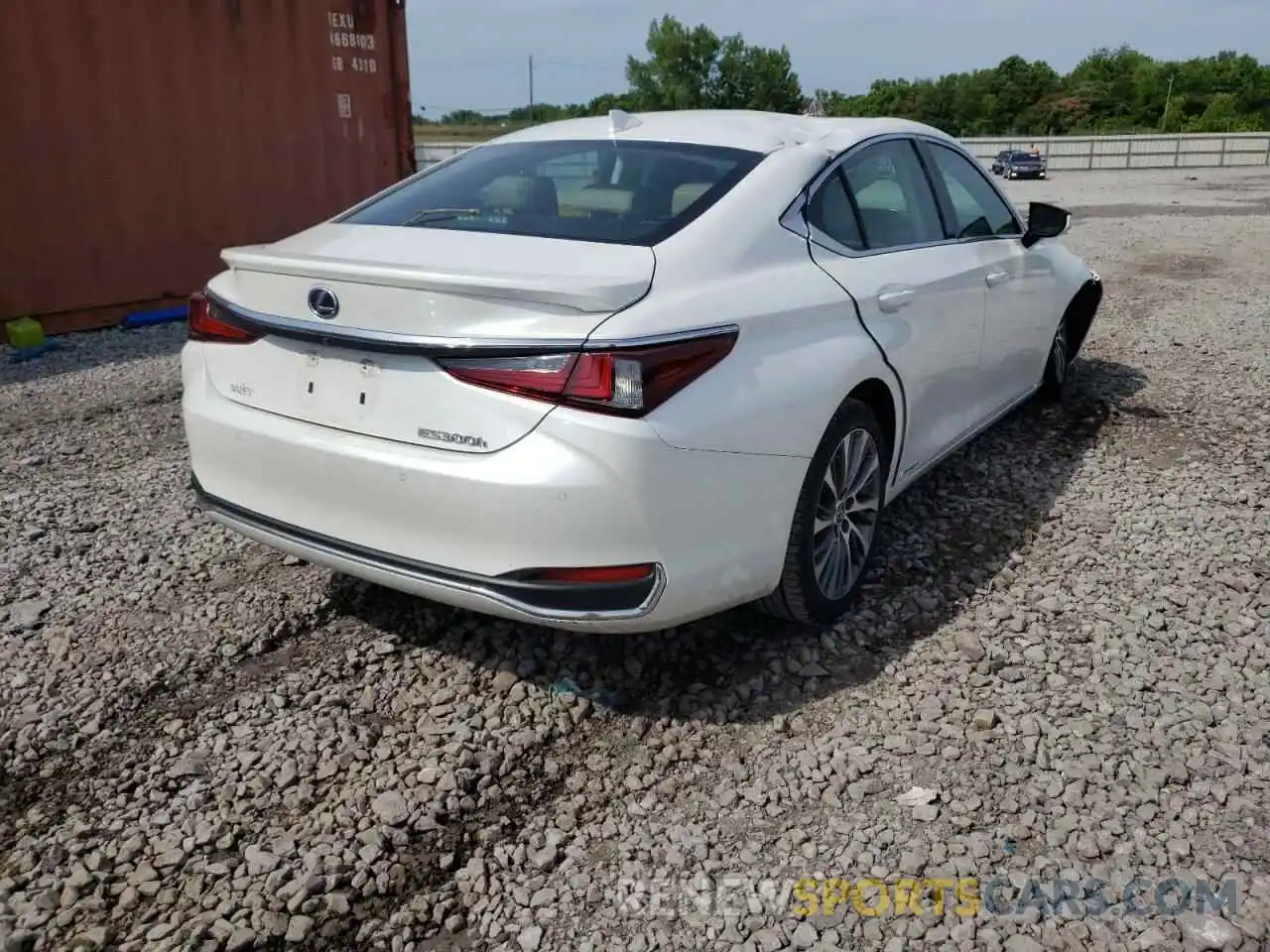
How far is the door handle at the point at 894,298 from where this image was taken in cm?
344

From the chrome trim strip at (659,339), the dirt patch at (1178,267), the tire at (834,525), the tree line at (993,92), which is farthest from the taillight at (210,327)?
the tree line at (993,92)

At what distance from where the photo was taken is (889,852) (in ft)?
8.18

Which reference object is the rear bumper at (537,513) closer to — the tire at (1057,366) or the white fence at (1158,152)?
the tire at (1057,366)

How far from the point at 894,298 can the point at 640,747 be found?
1655mm

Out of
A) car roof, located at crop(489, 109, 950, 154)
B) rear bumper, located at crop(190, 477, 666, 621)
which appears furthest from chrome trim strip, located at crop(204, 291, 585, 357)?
car roof, located at crop(489, 109, 950, 154)

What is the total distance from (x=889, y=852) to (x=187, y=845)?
64.2 inches

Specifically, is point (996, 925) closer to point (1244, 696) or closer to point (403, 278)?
point (1244, 696)

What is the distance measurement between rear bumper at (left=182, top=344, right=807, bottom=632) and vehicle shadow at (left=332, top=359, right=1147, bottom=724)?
38cm

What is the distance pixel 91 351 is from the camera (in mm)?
7844

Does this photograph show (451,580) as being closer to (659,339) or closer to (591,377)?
(591,377)

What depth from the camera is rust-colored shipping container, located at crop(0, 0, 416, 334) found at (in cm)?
795

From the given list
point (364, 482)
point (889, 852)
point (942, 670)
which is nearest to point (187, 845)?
point (364, 482)

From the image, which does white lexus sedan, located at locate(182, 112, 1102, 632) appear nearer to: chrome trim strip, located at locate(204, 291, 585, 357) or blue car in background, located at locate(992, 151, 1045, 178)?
chrome trim strip, located at locate(204, 291, 585, 357)

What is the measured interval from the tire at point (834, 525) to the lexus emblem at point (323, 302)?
136 centimetres
